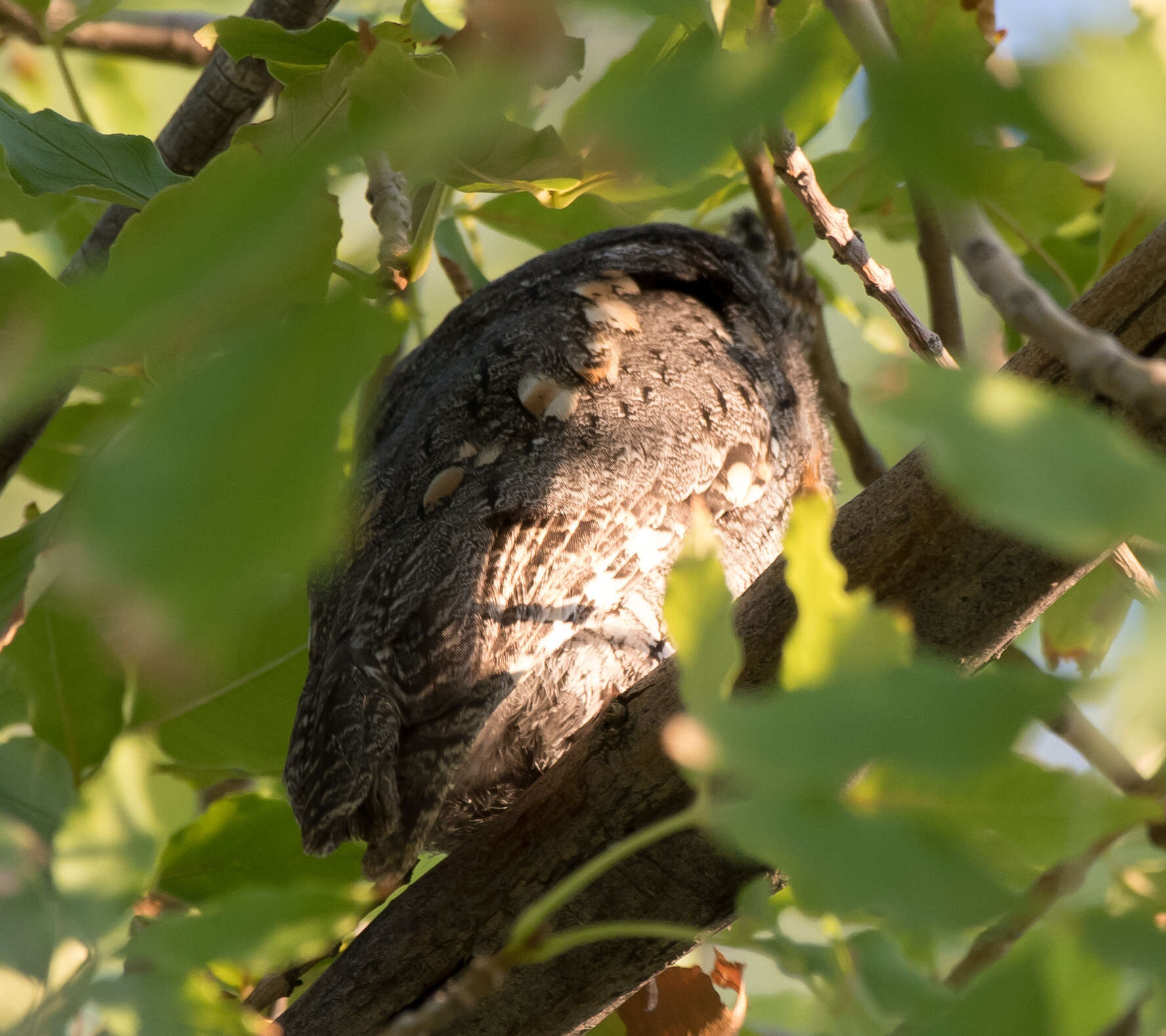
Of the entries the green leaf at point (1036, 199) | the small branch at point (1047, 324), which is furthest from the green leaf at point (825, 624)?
the green leaf at point (1036, 199)

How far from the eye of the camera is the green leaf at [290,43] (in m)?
1.06

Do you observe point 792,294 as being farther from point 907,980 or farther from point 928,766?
point 928,766

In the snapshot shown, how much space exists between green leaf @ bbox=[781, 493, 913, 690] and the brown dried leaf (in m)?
0.77

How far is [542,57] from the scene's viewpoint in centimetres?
45

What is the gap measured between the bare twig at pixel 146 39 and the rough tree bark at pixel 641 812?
1.46 meters

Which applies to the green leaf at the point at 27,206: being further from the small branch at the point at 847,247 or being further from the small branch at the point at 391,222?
the small branch at the point at 847,247

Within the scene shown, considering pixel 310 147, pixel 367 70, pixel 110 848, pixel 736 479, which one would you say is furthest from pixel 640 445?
pixel 310 147

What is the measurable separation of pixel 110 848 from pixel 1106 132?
2.23ft

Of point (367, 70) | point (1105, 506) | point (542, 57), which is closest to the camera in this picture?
point (1105, 506)

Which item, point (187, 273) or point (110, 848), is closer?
point (187, 273)

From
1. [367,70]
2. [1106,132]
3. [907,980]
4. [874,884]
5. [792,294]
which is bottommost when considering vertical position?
[907,980]

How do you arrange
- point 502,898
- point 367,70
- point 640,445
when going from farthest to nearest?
point 640,445, point 502,898, point 367,70

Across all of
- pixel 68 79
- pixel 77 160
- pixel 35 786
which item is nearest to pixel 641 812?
pixel 35 786

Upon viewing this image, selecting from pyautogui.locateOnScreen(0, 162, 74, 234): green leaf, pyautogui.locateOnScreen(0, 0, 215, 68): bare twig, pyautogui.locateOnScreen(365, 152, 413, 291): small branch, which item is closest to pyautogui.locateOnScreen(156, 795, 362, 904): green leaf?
pyautogui.locateOnScreen(365, 152, 413, 291): small branch
